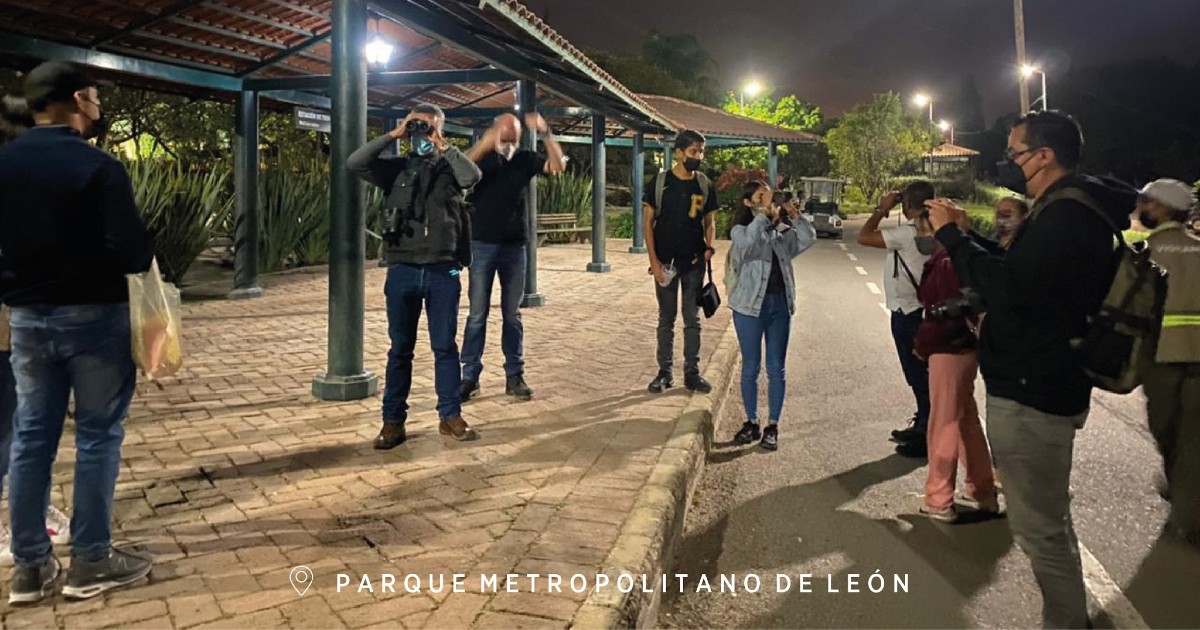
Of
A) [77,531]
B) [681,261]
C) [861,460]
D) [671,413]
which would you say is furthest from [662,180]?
[77,531]

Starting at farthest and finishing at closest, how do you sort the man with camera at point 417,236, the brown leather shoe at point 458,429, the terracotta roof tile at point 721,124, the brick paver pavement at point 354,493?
the terracotta roof tile at point 721,124 → the brown leather shoe at point 458,429 → the man with camera at point 417,236 → the brick paver pavement at point 354,493

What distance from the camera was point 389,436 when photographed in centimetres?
473

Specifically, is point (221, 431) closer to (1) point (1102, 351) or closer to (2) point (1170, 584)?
(1) point (1102, 351)

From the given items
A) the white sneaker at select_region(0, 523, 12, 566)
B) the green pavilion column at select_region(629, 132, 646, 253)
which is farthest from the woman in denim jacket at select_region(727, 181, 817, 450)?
the green pavilion column at select_region(629, 132, 646, 253)

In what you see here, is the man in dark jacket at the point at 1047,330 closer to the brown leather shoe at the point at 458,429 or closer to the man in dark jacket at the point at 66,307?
the brown leather shoe at the point at 458,429

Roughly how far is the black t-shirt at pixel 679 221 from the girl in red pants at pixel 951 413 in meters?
2.07

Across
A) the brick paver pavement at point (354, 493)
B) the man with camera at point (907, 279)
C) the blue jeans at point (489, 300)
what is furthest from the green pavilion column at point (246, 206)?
the man with camera at point (907, 279)

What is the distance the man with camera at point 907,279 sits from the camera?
15.4ft

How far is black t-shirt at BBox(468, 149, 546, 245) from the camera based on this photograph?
5855 mm

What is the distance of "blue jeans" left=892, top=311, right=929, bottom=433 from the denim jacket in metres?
0.68

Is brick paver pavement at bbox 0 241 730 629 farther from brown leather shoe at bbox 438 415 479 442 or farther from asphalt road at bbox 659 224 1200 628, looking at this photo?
asphalt road at bbox 659 224 1200 628

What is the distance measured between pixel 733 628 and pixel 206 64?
31.6 ft

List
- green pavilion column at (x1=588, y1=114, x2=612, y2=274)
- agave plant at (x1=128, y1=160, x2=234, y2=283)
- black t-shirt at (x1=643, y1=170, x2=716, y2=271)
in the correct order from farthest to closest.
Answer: green pavilion column at (x1=588, y1=114, x2=612, y2=274), agave plant at (x1=128, y1=160, x2=234, y2=283), black t-shirt at (x1=643, y1=170, x2=716, y2=271)

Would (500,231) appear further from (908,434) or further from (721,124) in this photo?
(721,124)
